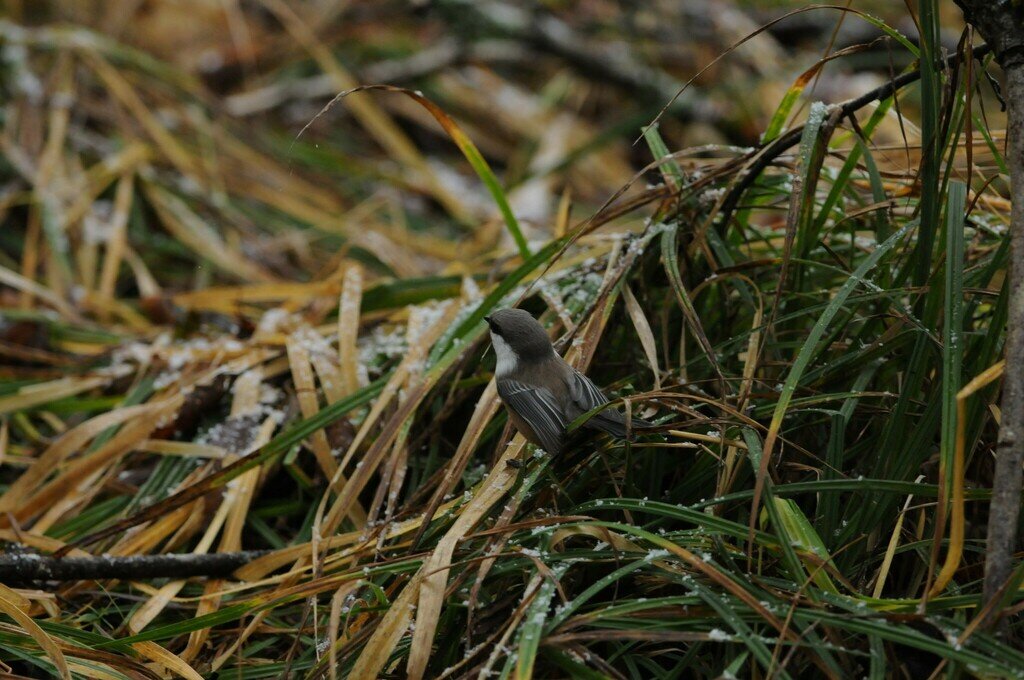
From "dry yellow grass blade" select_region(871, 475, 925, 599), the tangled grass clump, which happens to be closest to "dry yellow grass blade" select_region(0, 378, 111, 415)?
the tangled grass clump

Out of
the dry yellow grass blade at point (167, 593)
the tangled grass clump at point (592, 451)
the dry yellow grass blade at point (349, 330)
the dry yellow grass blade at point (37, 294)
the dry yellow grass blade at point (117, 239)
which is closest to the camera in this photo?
the tangled grass clump at point (592, 451)

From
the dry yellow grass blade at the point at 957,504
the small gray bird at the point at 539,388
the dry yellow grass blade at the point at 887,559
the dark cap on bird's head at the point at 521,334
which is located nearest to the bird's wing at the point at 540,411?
the small gray bird at the point at 539,388

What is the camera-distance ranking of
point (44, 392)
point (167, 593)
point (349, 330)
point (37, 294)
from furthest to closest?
point (37, 294), point (44, 392), point (349, 330), point (167, 593)

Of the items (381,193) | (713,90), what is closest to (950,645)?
(381,193)

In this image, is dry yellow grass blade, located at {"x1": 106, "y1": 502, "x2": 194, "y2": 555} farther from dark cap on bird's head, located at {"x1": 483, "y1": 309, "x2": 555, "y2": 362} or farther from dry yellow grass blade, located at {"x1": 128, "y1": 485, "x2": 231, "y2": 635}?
A: dark cap on bird's head, located at {"x1": 483, "y1": 309, "x2": 555, "y2": 362}

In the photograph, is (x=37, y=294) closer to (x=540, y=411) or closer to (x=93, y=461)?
(x=93, y=461)

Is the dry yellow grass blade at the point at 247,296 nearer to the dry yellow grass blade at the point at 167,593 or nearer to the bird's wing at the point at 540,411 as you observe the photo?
the dry yellow grass blade at the point at 167,593

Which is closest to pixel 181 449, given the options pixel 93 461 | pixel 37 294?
pixel 93 461

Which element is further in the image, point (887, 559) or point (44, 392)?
point (44, 392)
